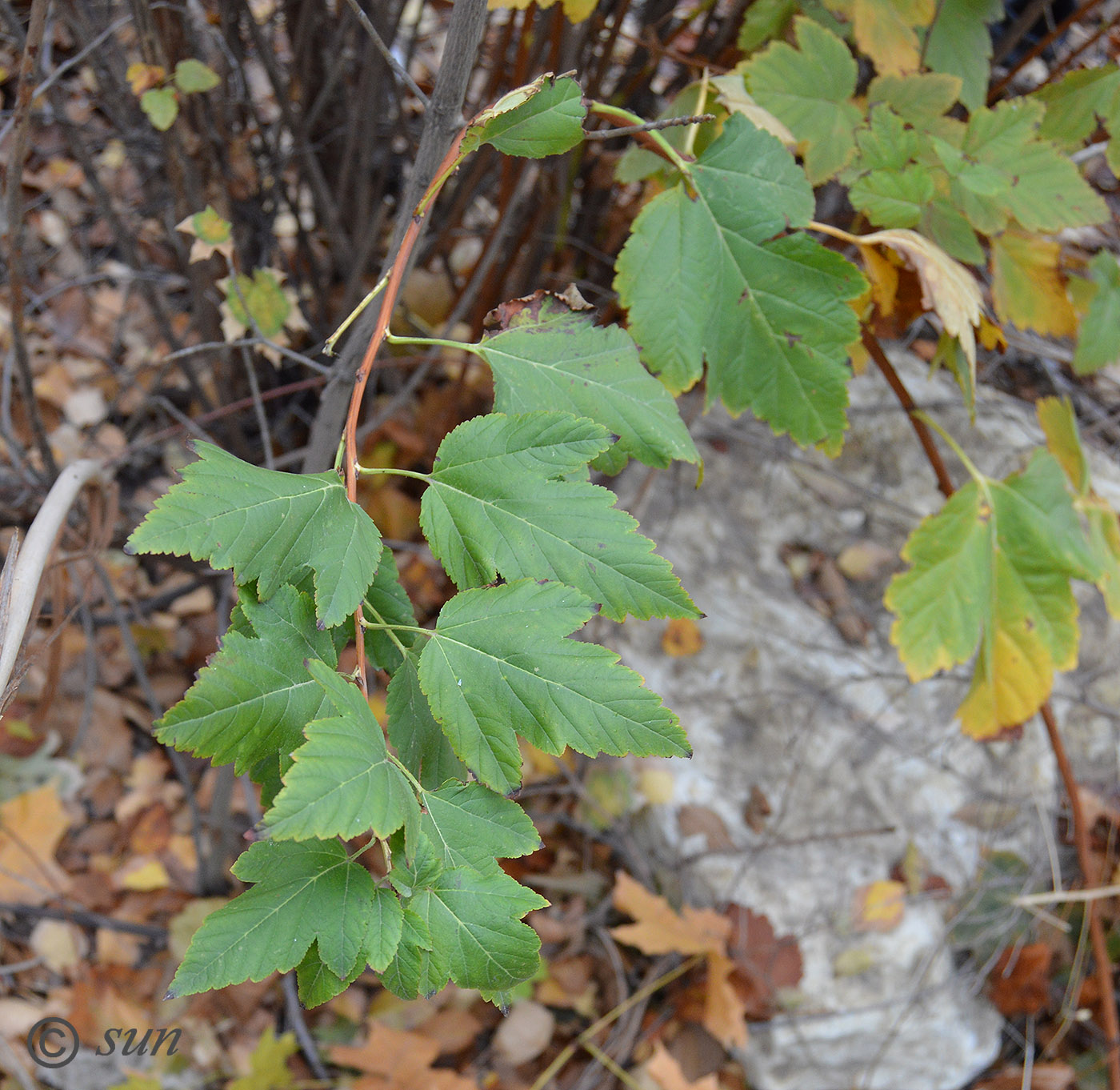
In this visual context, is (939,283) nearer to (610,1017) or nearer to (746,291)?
(746,291)

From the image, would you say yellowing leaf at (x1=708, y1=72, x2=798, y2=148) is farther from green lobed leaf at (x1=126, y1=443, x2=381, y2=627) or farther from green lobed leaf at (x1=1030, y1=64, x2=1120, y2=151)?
green lobed leaf at (x1=126, y1=443, x2=381, y2=627)

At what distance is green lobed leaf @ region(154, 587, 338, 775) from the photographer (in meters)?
0.52

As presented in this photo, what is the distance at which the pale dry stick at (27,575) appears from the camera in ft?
2.13

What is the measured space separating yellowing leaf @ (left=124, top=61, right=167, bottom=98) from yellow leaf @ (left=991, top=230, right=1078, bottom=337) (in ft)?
4.37

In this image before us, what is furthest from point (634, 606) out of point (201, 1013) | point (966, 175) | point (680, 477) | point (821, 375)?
point (201, 1013)

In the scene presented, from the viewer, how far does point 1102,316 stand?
1.39m

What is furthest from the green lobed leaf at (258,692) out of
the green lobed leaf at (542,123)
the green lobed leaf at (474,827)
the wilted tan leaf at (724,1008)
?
the wilted tan leaf at (724,1008)

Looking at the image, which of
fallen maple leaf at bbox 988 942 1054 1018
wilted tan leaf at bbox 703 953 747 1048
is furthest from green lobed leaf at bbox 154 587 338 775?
fallen maple leaf at bbox 988 942 1054 1018

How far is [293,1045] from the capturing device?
159 cm

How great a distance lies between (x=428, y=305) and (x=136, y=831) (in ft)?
4.46

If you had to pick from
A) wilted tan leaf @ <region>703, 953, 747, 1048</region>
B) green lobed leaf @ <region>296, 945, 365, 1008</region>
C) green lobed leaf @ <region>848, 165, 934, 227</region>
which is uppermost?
green lobed leaf @ <region>848, 165, 934, 227</region>

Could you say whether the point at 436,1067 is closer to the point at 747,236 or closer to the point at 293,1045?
the point at 293,1045

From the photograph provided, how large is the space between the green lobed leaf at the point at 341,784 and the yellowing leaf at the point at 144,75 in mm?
1127

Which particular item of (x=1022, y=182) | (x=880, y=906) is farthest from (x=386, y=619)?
(x=880, y=906)
